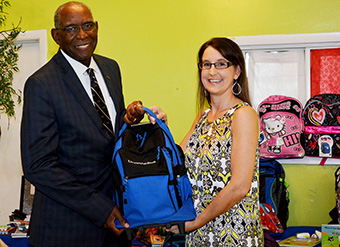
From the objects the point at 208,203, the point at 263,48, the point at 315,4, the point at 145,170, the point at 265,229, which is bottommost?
the point at 265,229

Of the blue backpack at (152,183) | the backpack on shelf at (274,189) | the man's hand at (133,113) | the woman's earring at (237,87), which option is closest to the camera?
the blue backpack at (152,183)

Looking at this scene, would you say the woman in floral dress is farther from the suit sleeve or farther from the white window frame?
the white window frame

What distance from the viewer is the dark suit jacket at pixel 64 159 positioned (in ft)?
6.61

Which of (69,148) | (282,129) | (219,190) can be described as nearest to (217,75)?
(219,190)

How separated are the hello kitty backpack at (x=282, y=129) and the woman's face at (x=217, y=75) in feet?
5.34

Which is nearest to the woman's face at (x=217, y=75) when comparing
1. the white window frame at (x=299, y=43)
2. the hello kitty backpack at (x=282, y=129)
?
the hello kitty backpack at (x=282, y=129)

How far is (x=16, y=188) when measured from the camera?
14.5 feet

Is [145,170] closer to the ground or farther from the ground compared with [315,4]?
closer to the ground

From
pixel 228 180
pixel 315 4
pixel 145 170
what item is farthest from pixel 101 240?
pixel 315 4

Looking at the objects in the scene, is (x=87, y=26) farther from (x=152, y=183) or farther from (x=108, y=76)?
(x=152, y=183)

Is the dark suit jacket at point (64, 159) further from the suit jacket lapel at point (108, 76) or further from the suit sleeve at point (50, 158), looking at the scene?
the suit jacket lapel at point (108, 76)

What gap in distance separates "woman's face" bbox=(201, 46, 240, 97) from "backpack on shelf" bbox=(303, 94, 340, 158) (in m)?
1.70

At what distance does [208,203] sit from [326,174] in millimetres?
2074

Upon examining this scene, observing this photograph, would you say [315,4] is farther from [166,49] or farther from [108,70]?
[108,70]
